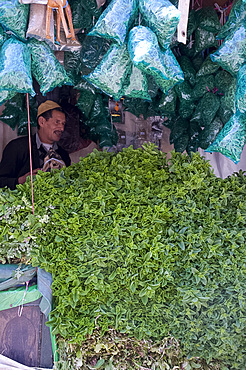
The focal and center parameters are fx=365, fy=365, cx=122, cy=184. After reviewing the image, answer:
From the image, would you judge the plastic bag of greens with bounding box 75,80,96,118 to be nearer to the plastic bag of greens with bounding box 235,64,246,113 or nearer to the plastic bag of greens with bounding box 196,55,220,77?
the plastic bag of greens with bounding box 196,55,220,77

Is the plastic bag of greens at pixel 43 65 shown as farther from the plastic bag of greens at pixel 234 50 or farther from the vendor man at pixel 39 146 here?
the vendor man at pixel 39 146

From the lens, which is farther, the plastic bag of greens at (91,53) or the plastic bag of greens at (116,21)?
the plastic bag of greens at (91,53)

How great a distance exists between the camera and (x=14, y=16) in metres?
1.23

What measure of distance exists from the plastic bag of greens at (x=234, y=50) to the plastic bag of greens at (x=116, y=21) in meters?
0.36

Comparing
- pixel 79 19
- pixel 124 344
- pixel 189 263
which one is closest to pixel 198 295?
pixel 189 263

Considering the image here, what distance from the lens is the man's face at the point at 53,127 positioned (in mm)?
2457

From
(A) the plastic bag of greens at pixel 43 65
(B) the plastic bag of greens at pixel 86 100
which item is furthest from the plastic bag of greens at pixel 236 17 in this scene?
(B) the plastic bag of greens at pixel 86 100

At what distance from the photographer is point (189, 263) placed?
4.91ft

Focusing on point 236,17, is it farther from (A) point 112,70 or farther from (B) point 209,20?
(A) point 112,70

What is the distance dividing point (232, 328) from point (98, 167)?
2.92 ft

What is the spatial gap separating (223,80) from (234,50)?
0.36m

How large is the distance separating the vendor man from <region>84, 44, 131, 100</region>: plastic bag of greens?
1.16 m

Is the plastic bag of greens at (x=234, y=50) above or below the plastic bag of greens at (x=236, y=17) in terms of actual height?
below

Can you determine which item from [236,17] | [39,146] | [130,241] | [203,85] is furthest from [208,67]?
[39,146]
